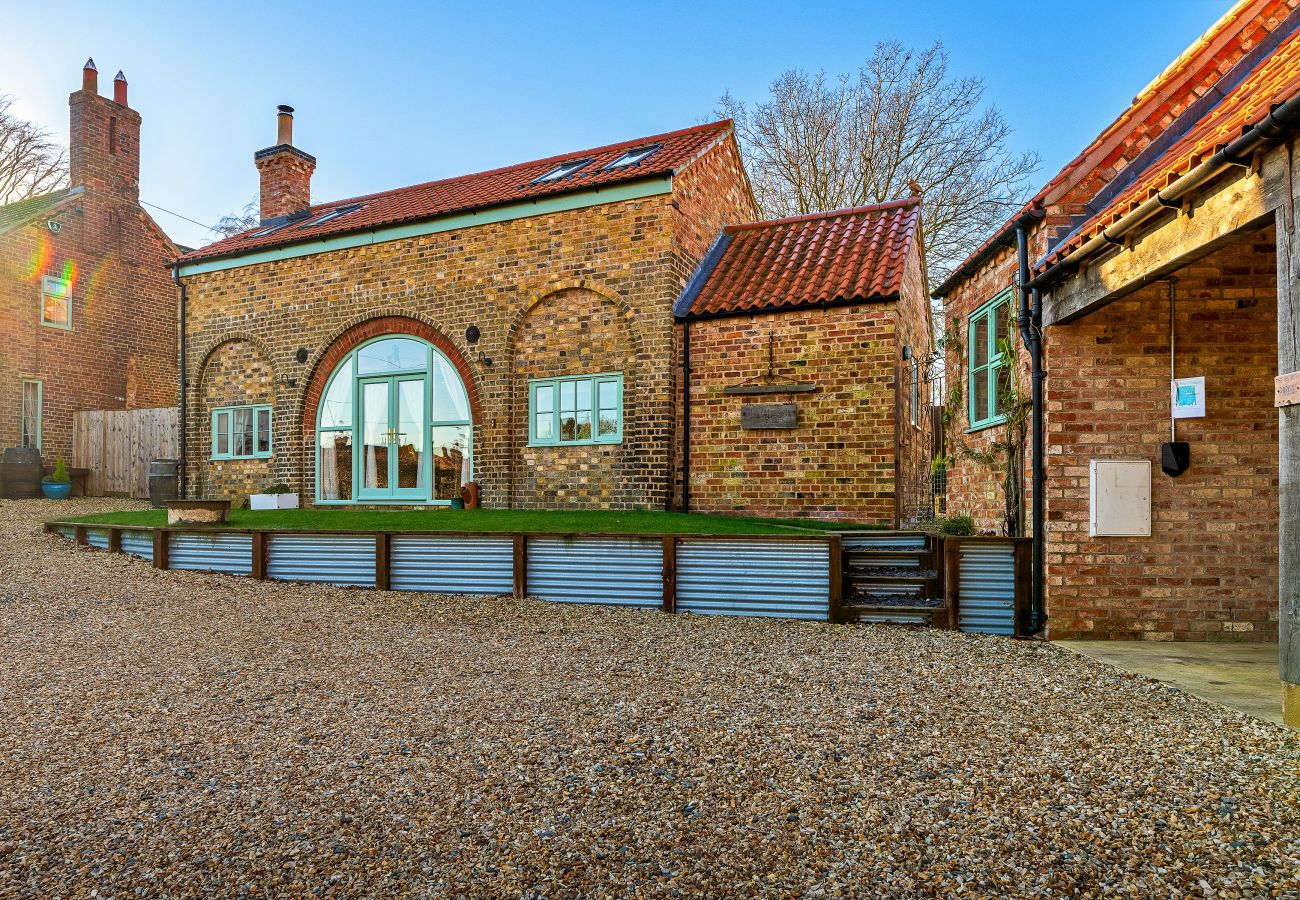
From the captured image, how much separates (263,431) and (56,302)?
828cm

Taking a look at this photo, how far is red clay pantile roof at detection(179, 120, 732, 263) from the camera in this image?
37.7ft

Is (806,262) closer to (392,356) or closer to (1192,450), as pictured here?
(1192,450)

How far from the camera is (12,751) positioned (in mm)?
3730

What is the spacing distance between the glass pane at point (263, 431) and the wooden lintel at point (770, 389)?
841cm

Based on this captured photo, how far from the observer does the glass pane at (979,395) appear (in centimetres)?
811

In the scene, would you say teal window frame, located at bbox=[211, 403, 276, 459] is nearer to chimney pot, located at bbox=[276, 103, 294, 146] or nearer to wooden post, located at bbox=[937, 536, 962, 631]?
chimney pot, located at bbox=[276, 103, 294, 146]

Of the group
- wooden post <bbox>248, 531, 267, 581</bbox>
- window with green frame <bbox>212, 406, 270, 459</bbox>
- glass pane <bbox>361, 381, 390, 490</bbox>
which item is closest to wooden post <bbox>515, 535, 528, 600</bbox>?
wooden post <bbox>248, 531, 267, 581</bbox>

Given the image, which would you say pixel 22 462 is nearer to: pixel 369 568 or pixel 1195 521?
pixel 369 568

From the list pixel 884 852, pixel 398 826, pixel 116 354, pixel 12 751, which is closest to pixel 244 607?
pixel 12 751

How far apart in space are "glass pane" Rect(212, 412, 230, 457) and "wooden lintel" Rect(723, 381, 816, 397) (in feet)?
31.1

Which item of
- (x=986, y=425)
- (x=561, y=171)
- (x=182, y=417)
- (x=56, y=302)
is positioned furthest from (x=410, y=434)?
(x=56, y=302)

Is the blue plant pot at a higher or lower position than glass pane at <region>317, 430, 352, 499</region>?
lower

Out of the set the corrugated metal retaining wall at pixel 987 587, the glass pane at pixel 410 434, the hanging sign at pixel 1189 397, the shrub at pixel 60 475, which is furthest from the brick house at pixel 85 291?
the hanging sign at pixel 1189 397

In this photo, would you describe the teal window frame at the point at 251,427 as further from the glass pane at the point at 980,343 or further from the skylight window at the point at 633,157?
the glass pane at the point at 980,343
